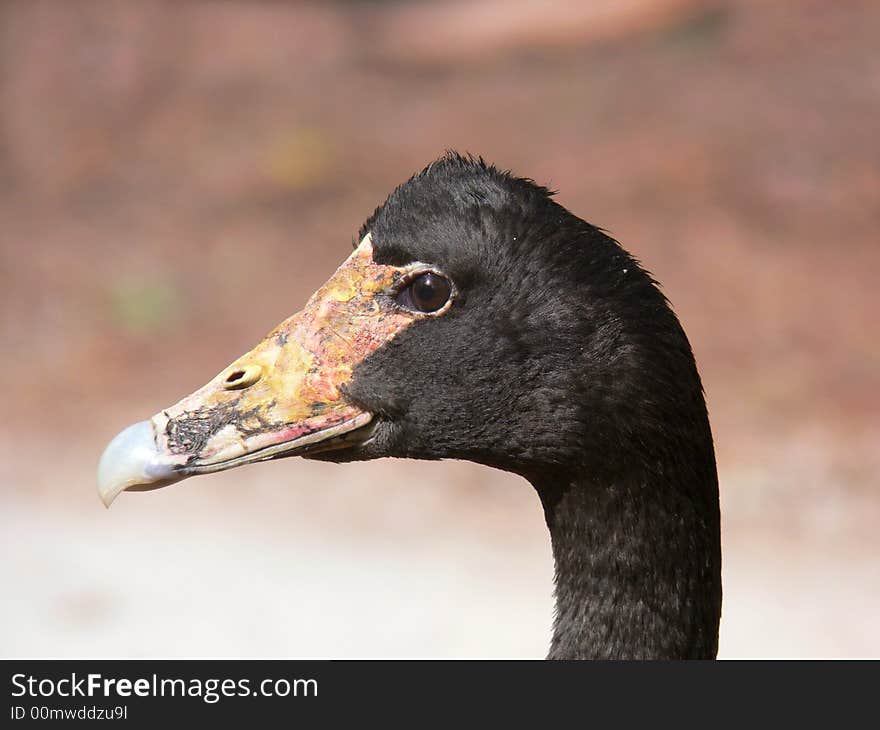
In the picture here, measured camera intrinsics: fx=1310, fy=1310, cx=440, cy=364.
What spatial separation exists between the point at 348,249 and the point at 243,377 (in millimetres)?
7582

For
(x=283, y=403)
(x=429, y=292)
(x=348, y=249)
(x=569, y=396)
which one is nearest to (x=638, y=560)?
(x=569, y=396)

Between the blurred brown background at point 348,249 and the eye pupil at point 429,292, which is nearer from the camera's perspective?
the eye pupil at point 429,292

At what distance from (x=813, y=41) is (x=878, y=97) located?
1.32 metres

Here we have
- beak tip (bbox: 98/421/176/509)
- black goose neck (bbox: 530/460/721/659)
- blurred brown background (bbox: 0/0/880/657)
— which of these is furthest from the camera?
blurred brown background (bbox: 0/0/880/657)

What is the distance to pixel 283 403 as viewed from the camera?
300 cm

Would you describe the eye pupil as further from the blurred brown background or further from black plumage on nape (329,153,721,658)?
the blurred brown background

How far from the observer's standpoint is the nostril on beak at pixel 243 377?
3026 millimetres

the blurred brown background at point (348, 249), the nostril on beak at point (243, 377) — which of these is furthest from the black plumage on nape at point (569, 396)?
the blurred brown background at point (348, 249)

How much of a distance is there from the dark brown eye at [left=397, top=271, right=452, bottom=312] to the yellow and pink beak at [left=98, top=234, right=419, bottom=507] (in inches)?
1.0

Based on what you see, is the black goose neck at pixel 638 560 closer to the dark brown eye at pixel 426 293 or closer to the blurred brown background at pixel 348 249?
the dark brown eye at pixel 426 293

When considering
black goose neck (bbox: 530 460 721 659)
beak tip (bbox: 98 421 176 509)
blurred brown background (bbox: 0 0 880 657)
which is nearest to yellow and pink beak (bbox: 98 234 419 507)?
beak tip (bbox: 98 421 176 509)

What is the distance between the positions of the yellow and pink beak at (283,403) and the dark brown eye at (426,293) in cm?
3

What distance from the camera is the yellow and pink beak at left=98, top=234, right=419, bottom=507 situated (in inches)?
115

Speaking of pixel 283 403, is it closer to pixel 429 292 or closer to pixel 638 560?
pixel 429 292
